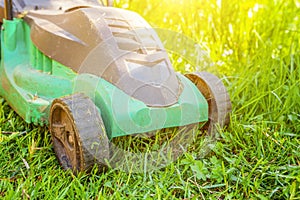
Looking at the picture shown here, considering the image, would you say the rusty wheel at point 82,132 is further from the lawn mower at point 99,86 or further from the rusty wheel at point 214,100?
the rusty wheel at point 214,100

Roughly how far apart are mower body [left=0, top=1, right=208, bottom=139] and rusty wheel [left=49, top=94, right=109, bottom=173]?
0.07m

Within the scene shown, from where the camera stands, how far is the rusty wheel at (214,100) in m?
1.89

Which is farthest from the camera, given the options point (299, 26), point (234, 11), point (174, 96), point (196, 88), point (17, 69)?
point (234, 11)

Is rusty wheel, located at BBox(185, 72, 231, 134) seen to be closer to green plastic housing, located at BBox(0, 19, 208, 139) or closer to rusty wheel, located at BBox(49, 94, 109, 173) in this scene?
green plastic housing, located at BBox(0, 19, 208, 139)

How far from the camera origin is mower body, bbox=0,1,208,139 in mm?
1660

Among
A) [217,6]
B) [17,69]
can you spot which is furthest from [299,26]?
[17,69]

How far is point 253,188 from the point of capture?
62.4 inches

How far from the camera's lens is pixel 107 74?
5.68 ft

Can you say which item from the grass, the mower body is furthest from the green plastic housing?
the grass

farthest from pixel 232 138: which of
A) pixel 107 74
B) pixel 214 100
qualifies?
pixel 107 74

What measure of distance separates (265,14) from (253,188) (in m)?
1.43

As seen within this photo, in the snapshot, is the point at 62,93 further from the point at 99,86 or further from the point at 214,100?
the point at 214,100

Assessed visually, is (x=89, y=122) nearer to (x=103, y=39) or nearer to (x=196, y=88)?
(x=103, y=39)

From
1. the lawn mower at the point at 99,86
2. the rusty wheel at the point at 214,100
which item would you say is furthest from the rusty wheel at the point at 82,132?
the rusty wheel at the point at 214,100
